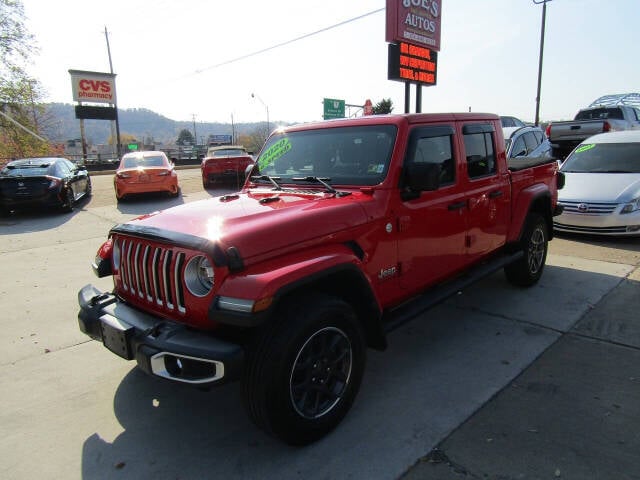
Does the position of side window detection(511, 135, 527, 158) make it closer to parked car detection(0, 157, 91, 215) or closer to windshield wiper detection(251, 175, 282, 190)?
windshield wiper detection(251, 175, 282, 190)

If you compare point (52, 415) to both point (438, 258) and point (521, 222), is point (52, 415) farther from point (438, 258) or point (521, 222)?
point (521, 222)

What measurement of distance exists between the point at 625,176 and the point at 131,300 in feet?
27.2

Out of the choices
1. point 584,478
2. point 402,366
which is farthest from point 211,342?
point 584,478

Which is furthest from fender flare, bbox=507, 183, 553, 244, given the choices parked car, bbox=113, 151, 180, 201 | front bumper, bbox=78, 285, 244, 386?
parked car, bbox=113, 151, 180, 201

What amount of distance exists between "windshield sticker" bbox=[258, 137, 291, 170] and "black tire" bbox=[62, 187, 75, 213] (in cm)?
894

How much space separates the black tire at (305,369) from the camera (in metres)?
2.35

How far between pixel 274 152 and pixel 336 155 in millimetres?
762

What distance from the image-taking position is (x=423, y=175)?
3.05 meters

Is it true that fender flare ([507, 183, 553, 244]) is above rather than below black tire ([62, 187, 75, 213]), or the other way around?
above

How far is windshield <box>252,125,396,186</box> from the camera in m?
3.36

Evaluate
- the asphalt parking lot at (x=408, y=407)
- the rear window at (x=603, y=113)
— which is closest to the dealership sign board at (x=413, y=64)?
the rear window at (x=603, y=113)

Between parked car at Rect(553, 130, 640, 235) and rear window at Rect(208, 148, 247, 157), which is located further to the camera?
rear window at Rect(208, 148, 247, 157)

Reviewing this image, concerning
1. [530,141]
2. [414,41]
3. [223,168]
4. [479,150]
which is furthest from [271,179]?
[414,41]

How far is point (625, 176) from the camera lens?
7848mm
